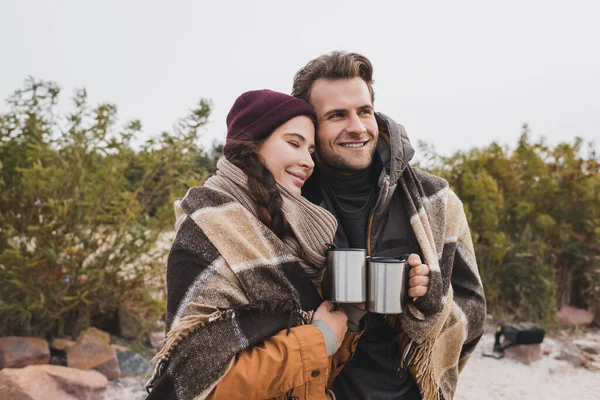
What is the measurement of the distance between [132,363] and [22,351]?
0.91 meters

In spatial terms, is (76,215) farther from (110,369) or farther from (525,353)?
(525,353)

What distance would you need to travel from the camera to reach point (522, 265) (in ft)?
20.8

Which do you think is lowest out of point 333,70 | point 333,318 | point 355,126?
point 333,318

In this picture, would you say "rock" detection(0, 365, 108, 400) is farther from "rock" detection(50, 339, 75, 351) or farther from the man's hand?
the man's hand

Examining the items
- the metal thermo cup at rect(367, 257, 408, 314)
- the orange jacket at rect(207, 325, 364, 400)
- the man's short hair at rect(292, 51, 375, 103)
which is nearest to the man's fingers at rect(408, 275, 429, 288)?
the metal thermo cup at rect(367, 257, 408, 314)

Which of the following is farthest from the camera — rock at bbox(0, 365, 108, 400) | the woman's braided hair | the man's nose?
rock at bbox(0, 365, 108, 400)

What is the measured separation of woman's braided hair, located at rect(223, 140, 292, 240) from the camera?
71.2 inches

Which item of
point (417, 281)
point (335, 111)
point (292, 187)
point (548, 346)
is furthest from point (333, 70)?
point (548, 346)

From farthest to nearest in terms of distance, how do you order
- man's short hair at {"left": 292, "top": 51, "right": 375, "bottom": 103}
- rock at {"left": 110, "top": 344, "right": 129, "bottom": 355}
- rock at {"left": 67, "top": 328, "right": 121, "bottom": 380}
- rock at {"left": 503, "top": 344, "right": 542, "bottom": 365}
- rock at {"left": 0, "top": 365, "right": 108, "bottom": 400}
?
rock at {"left": 503, "top": 344, "right": 542, "bottom": 365} < rock at {"left": 110, "top": 344, "right": 129, "bottom": 355} < rock at {"left": 67, "top": 328, "right": 121, "bottom": 380} < rock at {"left": 0, "top": 365, "right": 108, "bottom": 400} < man's short hair at {"left": 292, "top": 51, "right": 375, "bottom": 103}

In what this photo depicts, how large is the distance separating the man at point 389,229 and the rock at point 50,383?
2.61 m

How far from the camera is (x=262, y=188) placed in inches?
71.3

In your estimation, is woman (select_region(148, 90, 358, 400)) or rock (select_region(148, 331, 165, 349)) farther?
rock (select_region(148, 331, 165, 349))

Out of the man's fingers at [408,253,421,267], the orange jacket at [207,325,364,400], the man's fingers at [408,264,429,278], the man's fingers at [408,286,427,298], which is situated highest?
the man's fingers at [408,253,421,267]

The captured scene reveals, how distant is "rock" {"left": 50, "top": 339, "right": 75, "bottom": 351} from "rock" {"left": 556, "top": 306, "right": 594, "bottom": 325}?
5565 millimetres
